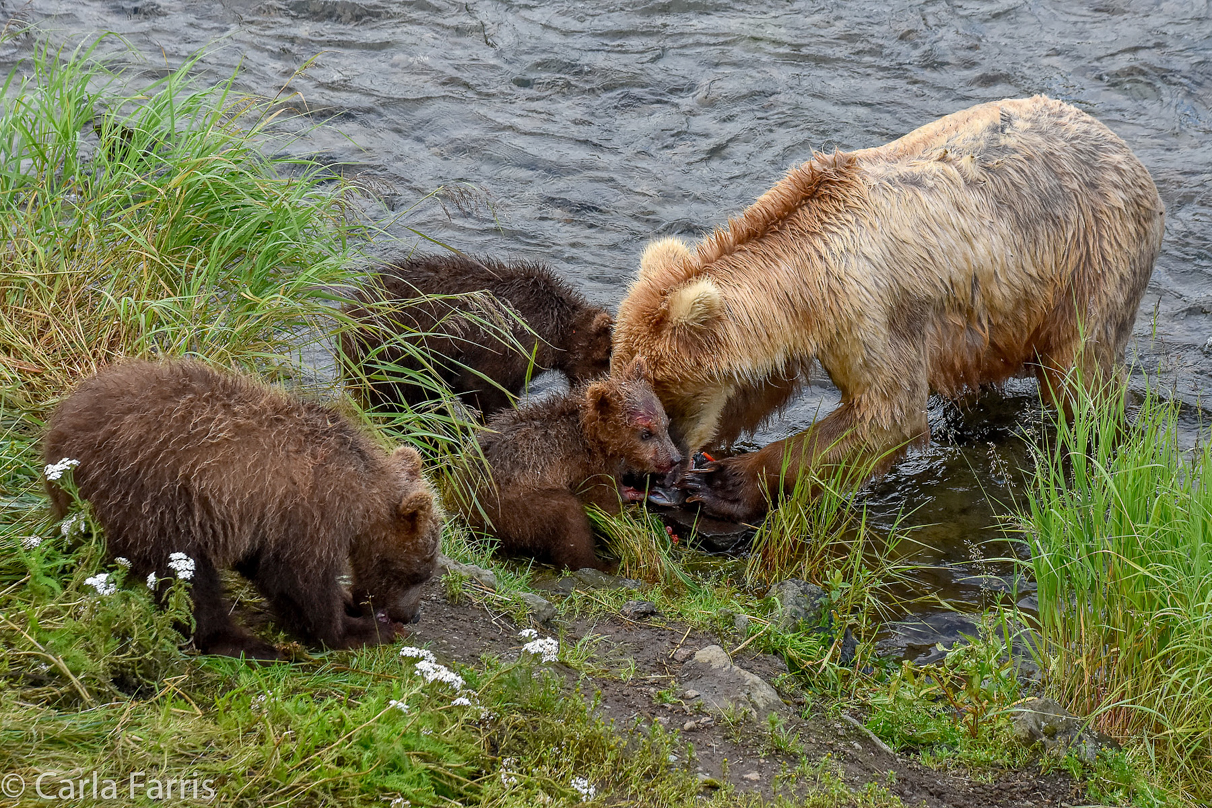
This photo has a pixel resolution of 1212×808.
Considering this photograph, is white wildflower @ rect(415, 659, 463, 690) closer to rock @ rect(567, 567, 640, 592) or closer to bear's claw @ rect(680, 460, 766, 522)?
rock @ rect(567, 567, 640, 592)

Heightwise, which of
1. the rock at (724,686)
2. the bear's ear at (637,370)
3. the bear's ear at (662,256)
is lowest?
the rock at (724,686)

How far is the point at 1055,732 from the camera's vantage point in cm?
437

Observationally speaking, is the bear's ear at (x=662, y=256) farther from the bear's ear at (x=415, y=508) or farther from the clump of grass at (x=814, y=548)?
the bear's ear at (x=415, y=508)

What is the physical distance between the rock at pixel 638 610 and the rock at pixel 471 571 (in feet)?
1.99

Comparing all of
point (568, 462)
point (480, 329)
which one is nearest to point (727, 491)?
point (568, 462)

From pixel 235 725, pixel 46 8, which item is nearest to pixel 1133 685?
pixel 235 725

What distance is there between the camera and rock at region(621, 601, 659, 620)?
5.15 metres

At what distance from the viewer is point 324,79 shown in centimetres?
1082

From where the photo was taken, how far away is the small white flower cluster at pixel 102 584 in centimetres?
351

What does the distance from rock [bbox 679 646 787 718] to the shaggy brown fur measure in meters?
1.92

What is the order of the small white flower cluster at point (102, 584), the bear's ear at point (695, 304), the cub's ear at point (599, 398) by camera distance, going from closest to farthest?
1. the small white flower cluster at point (102, 584)
2. the bear's ear at point (695, 304)
3. the cub's ear at point (599, 398)

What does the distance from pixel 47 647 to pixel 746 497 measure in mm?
3905

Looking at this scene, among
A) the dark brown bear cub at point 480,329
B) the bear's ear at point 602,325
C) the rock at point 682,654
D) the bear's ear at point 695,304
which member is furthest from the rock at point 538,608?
the bear's ear at point 602,325

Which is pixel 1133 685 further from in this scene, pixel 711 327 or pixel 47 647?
pixel 47 647
